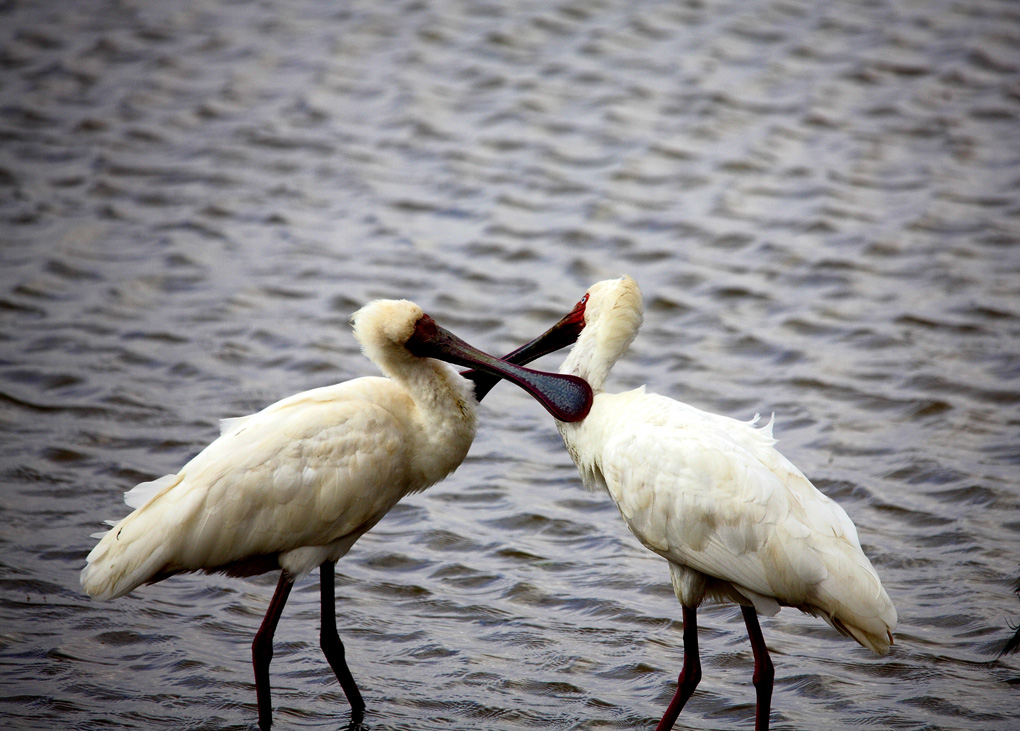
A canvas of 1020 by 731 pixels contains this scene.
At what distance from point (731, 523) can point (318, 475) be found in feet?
5.58

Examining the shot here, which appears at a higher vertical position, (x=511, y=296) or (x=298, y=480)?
(x=298, y=480)

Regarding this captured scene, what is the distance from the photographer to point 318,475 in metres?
5.09

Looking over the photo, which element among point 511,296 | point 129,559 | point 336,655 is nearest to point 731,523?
point 336,655

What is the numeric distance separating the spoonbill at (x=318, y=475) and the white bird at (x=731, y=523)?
433 mm

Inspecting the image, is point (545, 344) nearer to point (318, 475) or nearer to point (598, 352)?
point (598, 352)

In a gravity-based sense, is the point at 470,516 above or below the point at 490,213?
below

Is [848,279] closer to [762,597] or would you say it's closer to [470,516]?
[470,516]

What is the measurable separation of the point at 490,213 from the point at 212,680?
5.63 m

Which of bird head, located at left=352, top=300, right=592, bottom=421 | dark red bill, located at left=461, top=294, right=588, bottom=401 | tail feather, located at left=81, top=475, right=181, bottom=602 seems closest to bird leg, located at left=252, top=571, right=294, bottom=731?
tail feather, located at left=81, top=475, right=181, bottom=602

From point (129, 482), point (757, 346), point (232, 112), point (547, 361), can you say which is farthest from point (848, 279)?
point (232, 112)

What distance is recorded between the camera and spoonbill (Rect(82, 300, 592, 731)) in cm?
500

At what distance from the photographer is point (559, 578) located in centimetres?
629

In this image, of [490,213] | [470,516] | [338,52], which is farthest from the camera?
[338,52]

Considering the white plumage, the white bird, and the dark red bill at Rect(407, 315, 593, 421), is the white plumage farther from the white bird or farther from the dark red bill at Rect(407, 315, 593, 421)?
the white bird
